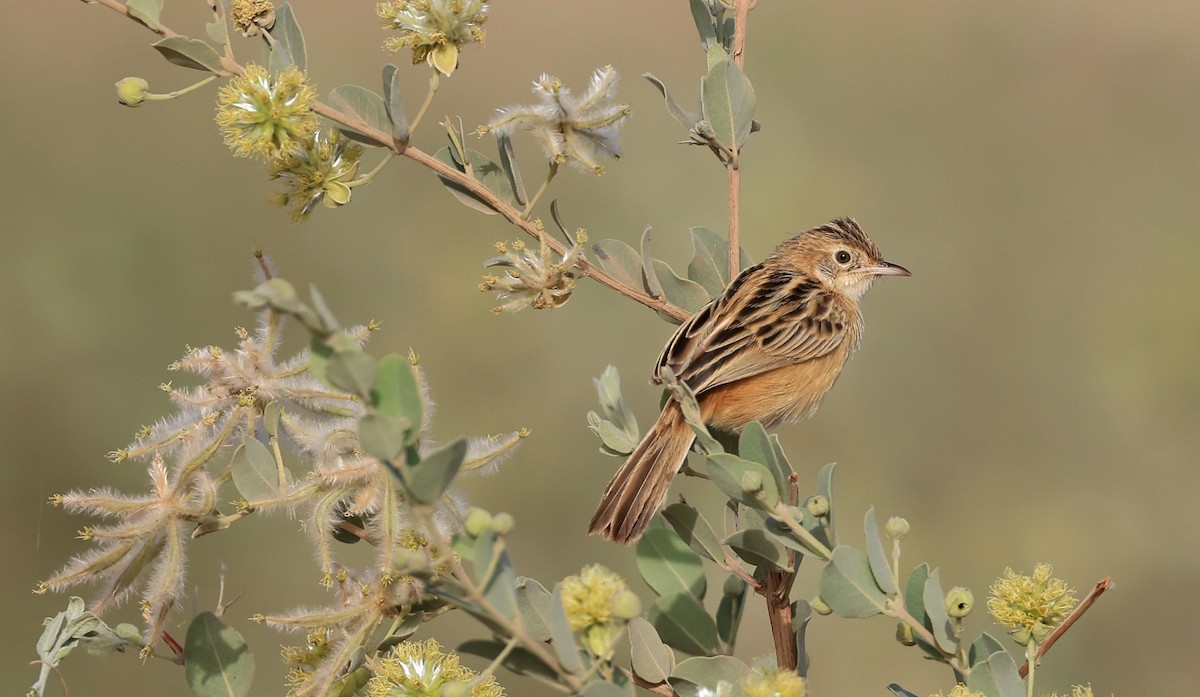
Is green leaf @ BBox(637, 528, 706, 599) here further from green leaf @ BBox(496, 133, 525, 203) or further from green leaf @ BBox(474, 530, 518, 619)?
green leaf @ BBox(496, 133, 525, 203)

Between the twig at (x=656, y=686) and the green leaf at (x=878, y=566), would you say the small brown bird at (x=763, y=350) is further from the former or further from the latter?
the green leaf at (x=878, y=566)

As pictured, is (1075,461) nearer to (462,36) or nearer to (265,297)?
(462,36)

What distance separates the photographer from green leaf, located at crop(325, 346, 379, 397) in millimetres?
1324

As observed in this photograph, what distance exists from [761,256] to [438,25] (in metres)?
4.97

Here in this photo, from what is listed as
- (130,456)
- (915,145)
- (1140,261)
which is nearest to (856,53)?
(915,145)

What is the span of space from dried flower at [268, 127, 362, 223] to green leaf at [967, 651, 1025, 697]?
1.59 m

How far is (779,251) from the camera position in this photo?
5.20 meters

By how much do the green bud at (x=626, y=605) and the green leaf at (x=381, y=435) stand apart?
1.10 ft

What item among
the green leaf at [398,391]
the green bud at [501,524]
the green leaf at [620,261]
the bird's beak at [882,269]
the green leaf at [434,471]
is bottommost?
the bird's beak at [882,269]

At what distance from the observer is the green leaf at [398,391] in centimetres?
143

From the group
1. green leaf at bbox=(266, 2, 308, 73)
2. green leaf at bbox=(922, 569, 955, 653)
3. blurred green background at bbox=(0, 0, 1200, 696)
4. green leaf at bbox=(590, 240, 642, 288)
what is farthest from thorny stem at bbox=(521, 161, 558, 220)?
blurred green background at bbox=(0, 0, 1200, 696)

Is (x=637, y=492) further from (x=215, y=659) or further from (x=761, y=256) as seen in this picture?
(x=761, y=256)

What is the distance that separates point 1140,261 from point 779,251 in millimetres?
4864

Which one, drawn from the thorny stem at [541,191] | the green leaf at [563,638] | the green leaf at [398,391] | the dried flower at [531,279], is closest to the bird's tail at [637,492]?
the dried flower at [531,279]
